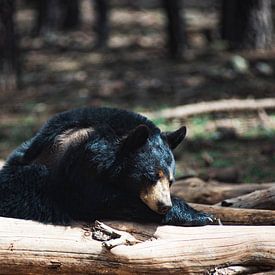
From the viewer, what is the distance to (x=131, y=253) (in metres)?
4.06

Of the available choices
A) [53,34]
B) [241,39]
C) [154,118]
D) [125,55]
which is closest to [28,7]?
[53,34]

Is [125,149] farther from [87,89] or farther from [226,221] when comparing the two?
[87,89]

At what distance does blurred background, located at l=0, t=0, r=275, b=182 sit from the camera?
9.38m

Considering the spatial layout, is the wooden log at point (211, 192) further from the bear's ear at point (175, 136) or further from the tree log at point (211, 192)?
the bear's ear at point (175, 136)

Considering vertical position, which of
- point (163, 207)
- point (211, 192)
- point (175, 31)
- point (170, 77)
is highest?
point (163, 207)

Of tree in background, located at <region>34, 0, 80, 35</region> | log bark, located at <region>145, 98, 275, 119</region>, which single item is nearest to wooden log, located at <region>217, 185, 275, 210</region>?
A: log bark, located at <region>145, 98, 275, 119</region>

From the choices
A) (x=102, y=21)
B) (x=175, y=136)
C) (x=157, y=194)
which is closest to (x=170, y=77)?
(x=102, y=21)

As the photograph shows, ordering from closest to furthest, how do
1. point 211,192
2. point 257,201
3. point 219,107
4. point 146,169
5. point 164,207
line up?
point 164,207
point 146,169
point 257,201
point 211,192
point 219,107

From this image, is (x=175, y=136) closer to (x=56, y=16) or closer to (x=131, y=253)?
(x=131, y=253)

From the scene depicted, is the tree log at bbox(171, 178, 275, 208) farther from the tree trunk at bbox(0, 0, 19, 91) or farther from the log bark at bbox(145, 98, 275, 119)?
the tree trunk at bbox(0, 0, 19, 91)

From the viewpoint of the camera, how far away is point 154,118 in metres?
10.1

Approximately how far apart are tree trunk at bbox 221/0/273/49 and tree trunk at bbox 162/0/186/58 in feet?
3.27

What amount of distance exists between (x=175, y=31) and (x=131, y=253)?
1114 cm

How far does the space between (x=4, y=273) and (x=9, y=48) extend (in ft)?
29.0
